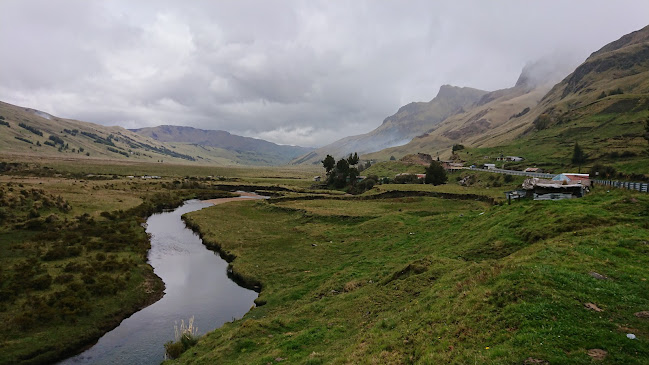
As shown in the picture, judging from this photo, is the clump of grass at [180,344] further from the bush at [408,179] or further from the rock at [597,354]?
the bush at [408,179]

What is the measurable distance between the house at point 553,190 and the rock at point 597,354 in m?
34.5

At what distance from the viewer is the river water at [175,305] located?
2534 centimetres

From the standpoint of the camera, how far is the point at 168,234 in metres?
61.2

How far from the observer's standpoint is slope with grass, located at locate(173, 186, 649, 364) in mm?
12110

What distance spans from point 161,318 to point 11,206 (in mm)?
47681

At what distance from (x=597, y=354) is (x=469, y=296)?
5814 mm

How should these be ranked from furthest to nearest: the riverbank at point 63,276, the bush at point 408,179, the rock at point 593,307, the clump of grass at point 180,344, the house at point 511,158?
1. the house at point 511,158
2. the bush at point 408,179
3. the riverbank at point 63,276
4. the clump of grass at point 180,344
5. the rock at point 593,307

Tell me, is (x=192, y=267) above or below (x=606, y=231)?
below

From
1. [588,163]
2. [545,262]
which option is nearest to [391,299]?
[545,262]

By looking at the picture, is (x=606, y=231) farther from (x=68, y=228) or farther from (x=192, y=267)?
(x=68, y=228)

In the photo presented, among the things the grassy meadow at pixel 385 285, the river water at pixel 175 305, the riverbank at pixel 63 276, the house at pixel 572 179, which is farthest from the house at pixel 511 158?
the riverbank at pixel 63 276

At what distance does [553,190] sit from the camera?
41750 millimetres

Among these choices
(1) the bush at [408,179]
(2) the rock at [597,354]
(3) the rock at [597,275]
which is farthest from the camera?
(1) the bush at [408,179]

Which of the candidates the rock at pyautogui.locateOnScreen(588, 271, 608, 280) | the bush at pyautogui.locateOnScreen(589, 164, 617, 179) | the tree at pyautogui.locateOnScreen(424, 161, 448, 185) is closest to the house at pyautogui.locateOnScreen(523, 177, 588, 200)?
the rock at pyautogui.locateOnScreen(588, 271, 608, 280)
